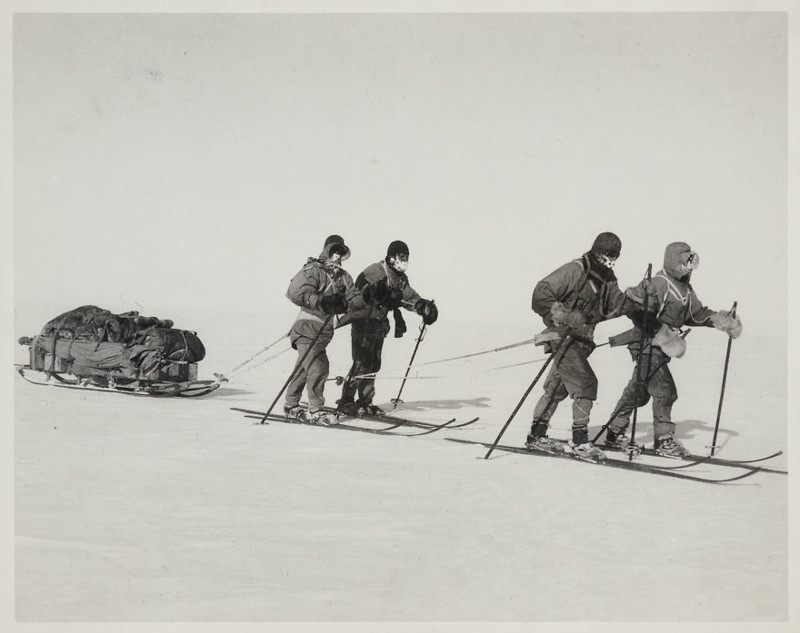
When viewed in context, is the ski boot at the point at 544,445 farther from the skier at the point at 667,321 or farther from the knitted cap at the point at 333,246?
the knitted cap at the point at 333,246

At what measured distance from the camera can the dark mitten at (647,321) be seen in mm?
8062

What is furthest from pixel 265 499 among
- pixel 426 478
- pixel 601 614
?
pixel 601 614

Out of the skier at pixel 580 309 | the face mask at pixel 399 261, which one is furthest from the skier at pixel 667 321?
the face mask at pixel 399 261

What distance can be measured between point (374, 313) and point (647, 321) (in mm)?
3340

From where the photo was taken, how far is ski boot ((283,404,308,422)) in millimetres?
9812

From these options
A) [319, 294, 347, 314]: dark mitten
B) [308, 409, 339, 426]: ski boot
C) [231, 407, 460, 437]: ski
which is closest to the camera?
[231, 407, 460, 437]: ski

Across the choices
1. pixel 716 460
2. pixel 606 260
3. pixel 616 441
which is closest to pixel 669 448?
pixel 716 460

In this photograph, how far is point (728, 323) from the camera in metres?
7.98

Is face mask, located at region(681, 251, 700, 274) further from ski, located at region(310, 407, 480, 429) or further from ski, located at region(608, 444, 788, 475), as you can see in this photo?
ski, located at region(310, 407, 480, 429)

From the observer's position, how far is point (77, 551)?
5566 millimetres

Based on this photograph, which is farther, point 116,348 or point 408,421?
point 116,348

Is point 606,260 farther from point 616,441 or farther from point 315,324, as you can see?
point 315,324

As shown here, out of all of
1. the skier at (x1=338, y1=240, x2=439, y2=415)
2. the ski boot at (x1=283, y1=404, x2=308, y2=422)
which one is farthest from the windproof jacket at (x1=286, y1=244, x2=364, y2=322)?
the ski boot at (x1=283, y1=404, x2=308, y2=422)

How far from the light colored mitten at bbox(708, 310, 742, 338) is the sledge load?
19.8 ft
